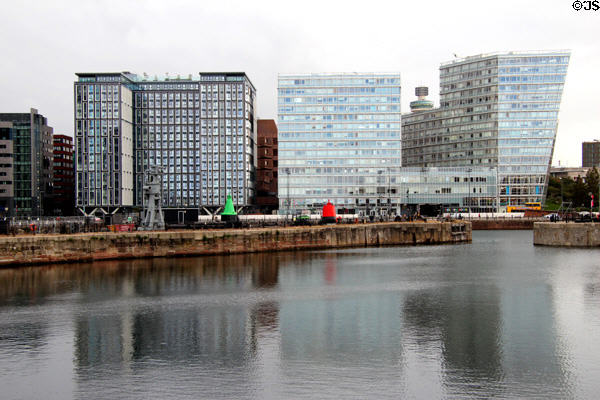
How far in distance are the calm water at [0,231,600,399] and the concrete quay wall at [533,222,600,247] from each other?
108 ft

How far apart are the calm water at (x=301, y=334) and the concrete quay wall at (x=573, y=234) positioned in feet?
108

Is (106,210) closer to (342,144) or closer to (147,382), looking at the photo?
(342,144)

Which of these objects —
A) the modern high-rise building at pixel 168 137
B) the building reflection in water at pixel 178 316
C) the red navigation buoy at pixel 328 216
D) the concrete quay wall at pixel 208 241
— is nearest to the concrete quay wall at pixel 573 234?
the concrete quay wall at pixel 208 241

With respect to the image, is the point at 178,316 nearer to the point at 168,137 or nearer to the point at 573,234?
the point at 573,234

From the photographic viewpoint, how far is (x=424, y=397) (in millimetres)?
29734

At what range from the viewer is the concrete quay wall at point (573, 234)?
105 m

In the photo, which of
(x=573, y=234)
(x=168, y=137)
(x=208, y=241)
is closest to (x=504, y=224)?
(x=573, y=234)

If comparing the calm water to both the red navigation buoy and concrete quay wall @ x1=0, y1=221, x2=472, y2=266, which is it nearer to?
concrete quay wall @ x1=0, y1=221, x2=472, y2=266

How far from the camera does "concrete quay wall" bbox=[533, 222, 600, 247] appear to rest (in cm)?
10494

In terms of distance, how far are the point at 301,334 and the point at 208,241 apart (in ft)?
180

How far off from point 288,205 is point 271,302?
435 feet

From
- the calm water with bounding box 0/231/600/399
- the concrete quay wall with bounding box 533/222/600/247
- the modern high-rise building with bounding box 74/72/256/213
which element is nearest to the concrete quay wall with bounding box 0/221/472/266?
the calm water with bounding box 0/231/600/399

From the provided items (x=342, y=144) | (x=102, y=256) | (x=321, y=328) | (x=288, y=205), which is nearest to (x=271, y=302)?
(x=321, y=328)

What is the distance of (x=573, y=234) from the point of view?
105 metres
